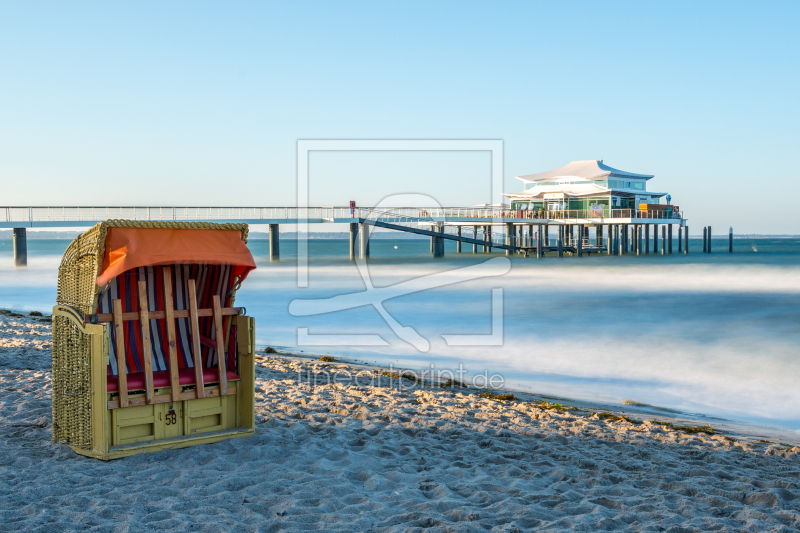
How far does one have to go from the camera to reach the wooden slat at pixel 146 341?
4895mm

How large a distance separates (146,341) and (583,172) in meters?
50.1

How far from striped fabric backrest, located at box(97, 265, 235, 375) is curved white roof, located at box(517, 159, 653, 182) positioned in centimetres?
4746

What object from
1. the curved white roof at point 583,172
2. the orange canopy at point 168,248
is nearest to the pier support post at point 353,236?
the curved white roof at point 583,172

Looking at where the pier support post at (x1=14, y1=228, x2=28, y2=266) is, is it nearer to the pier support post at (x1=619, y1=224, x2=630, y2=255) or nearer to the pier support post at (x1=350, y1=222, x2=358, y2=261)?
the pier support post at (x1=350, y1=222, x2=358, y2=261)

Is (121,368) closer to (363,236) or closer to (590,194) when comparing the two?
(363,236)

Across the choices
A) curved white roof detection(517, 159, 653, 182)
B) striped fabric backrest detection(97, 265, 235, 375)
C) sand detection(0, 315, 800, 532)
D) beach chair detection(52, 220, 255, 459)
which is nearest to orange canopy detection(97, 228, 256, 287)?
beach chair detection(52, 220, 255, 459)

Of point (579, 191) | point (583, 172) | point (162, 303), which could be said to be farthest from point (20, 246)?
point (162, 303)

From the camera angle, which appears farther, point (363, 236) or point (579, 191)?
point (579, 191)

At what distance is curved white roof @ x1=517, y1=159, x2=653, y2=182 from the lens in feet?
165

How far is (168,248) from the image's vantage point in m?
4.89

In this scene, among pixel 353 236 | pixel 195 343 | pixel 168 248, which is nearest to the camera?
pixel 168 248

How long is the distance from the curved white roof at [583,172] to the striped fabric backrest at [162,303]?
47.5 m

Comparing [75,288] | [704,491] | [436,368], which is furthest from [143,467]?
[436,368]

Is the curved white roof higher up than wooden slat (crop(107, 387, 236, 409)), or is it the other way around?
the curved white roof
